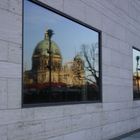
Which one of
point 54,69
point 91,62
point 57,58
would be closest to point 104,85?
point 91,62

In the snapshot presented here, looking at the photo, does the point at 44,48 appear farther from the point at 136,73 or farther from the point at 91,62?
the point at 136,73

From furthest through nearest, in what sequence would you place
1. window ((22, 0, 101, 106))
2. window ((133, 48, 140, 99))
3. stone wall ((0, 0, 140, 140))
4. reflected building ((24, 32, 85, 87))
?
window ((133, 48, 140, 99))
reflected building ((24, 32, 85, 87))
window ((22, 0, 101, 106))
stone wall ((0, 0, 140, 140))

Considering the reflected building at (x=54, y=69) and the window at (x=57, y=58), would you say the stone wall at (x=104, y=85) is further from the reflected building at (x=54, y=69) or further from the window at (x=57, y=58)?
the reflected building at (x=54, y=69)

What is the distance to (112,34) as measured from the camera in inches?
549

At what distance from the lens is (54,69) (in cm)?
1034

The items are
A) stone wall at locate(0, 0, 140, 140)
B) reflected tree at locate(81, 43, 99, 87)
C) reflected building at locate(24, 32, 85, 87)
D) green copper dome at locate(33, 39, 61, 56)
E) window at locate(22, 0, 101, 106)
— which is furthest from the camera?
reflected tree at locate(81, 43, 99, 87)

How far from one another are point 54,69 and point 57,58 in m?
0.33

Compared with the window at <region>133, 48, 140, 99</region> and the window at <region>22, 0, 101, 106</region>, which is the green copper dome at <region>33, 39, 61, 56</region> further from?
the window at <region>133, 48, 140, 99</region>

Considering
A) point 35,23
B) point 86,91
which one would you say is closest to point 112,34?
point 86,91

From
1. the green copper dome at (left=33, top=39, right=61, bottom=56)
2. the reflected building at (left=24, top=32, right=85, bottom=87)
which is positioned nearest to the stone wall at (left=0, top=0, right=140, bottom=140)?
the reflected building at (left=24, top=32, right=85, bottom=87)

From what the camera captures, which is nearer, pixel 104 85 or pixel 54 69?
pixel 54 69

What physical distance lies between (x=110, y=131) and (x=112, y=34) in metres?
3.08

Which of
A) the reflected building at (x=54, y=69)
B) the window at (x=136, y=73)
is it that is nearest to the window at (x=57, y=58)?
the reflected building at (x=54, y=69)

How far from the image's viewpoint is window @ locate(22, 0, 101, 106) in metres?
9.28
